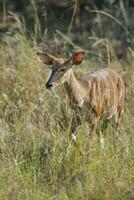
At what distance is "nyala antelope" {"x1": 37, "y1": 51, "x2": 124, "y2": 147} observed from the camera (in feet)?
28.1

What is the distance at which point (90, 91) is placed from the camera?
900 cm

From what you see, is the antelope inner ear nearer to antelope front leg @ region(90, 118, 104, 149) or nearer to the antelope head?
the antelope head

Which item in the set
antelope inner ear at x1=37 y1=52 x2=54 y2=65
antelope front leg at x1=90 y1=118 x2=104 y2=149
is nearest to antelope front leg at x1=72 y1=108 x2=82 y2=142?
antelope front leg at x1=90 y1=118 x2=104 y2=149

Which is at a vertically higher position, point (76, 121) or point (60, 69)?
point (60, 69)

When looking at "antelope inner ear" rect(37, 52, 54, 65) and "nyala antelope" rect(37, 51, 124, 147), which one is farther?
"antelope inner ear" rect(37, 52, 54, 65)

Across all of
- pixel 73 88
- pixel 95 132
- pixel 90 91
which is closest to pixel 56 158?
pixel 95 132

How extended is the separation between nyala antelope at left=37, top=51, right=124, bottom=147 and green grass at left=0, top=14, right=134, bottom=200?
149 millimetres

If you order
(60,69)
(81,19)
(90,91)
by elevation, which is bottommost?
(81,19)

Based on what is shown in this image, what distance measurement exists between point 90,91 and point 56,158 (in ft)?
5.50

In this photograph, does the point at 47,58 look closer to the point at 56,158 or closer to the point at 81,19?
the point at 56,158

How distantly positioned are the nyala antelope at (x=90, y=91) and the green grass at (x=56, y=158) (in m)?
0.15

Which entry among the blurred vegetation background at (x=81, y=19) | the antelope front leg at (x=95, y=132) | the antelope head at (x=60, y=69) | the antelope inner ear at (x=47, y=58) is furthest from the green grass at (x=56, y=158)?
the blurred vegetation background at (x=81, y=19)

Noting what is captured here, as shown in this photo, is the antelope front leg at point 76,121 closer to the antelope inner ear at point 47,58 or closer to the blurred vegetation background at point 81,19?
the antelope inner ear at point 47,58

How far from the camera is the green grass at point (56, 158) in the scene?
6.84 m
